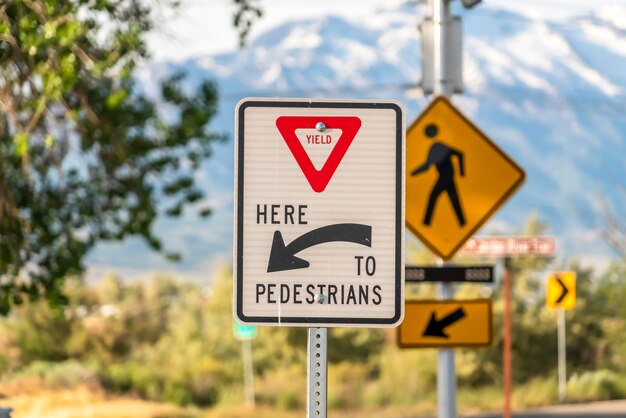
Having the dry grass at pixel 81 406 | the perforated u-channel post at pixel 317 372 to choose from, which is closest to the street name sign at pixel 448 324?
the perforated u-channel post at pixel 317 372

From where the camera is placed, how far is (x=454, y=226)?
31.9 feet

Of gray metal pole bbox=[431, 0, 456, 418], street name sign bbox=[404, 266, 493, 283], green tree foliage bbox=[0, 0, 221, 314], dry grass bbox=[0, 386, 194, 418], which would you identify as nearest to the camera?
street name sign bbox=[404, 266, 493, 283]

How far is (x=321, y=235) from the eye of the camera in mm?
4625

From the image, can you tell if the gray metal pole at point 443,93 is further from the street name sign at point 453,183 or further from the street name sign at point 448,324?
the street name sign at point 453,183

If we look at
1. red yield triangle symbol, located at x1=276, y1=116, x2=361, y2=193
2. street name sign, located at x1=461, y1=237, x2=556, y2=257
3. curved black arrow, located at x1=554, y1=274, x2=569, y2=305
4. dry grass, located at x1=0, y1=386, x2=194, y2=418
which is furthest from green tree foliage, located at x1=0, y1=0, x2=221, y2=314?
red yield triangle symbol, located at x1=276, y1=116, x2=361, y2=193

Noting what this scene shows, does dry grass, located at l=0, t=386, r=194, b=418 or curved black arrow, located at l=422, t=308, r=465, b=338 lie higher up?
curved black arrow, located at l=422, t=308, r=465, b=338

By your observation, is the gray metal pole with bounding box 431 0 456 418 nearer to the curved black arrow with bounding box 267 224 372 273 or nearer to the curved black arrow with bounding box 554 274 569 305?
the curved black arrow with bounding box 267 224 372 273

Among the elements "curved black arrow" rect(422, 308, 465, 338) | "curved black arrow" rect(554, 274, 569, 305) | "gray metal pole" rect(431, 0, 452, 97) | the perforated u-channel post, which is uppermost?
"gray metal pole" rect(431, 0, 452, 97)

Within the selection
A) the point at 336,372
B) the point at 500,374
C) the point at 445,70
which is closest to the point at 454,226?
the point at 445,70

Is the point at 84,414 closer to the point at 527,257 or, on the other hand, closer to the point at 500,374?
the point at 500,374

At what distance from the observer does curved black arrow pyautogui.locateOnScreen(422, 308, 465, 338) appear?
9.84 metres

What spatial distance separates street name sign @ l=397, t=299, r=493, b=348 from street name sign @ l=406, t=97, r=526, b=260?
0.37m

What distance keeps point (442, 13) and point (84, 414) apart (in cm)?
1741

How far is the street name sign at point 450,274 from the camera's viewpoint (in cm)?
942
